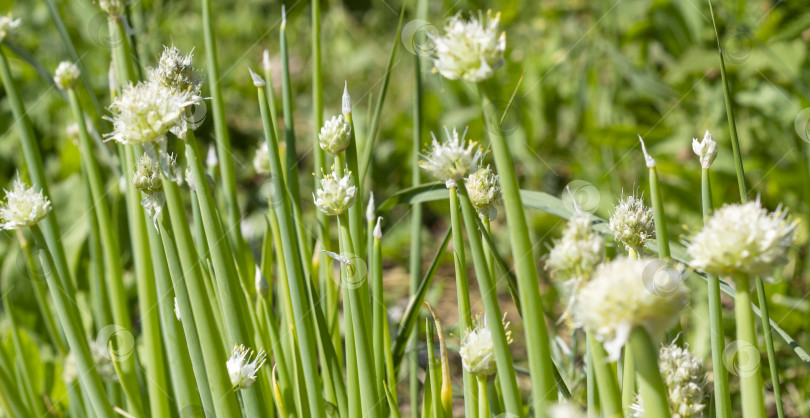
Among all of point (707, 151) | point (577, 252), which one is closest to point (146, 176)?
point (577, 252)

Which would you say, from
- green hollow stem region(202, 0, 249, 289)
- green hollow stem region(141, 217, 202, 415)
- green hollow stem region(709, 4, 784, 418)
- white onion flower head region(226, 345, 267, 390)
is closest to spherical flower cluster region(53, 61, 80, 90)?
green hollow stem region(202, 0, 249, 289)

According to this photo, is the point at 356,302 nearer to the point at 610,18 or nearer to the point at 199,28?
the point at 610,18

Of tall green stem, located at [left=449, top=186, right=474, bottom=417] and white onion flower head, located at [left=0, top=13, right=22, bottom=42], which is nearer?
tall green stem, located at [left=449, top=186, right=474, bottom=417]

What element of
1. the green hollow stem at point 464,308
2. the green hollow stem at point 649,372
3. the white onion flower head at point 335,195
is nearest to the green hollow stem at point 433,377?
the green hollow stem at point 464,308

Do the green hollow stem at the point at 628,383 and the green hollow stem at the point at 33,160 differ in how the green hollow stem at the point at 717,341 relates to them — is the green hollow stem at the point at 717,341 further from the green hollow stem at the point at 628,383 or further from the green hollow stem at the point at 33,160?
the green hollow stem at the point at 33,160

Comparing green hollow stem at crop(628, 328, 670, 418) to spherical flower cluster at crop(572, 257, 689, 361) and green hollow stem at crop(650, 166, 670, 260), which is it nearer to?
spherical flower cluster at crop(572, 257, 689, 361)

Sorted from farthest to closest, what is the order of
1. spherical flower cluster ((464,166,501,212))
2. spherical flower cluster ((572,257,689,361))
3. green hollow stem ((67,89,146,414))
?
1. green hollow stem ((67,89,146,414))
2. spherical flower cluster ((464,166,501,212))
3. spherical flower cluster ((572,257,689,361))

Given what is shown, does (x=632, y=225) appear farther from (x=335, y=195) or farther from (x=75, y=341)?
(x=75, y=341)
